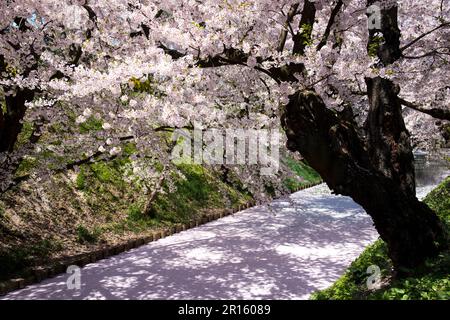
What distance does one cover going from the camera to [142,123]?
6730 mm

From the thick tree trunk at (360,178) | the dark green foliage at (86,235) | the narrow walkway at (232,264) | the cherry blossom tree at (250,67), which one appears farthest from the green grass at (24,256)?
the thick tree trunk at (360,178)

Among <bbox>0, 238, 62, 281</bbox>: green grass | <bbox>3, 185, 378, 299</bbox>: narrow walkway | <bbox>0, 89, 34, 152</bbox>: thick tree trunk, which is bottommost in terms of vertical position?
<bbox>3, 185, 378, 299</bbox>: narrow walkway

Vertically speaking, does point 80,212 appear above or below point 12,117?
below

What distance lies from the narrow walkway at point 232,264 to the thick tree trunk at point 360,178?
1967mm

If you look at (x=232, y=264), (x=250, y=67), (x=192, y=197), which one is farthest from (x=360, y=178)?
(x=192, y=197)

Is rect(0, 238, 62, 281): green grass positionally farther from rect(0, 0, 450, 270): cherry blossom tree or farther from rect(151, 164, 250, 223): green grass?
rect(151, 164, 250, 223): green grass

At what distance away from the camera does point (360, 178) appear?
570 centimetres

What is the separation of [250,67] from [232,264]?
4376mm

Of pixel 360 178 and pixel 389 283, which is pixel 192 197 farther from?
pixel 360 178

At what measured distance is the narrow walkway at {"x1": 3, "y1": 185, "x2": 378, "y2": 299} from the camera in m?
7.07

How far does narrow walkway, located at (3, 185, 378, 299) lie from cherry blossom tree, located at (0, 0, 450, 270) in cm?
236

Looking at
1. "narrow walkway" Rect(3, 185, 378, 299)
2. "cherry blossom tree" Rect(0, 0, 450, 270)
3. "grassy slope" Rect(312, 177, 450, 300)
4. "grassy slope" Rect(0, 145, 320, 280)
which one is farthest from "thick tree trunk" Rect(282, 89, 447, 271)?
"grassy slope" Rect(0, 145, 320, 280)

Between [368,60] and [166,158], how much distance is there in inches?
158
